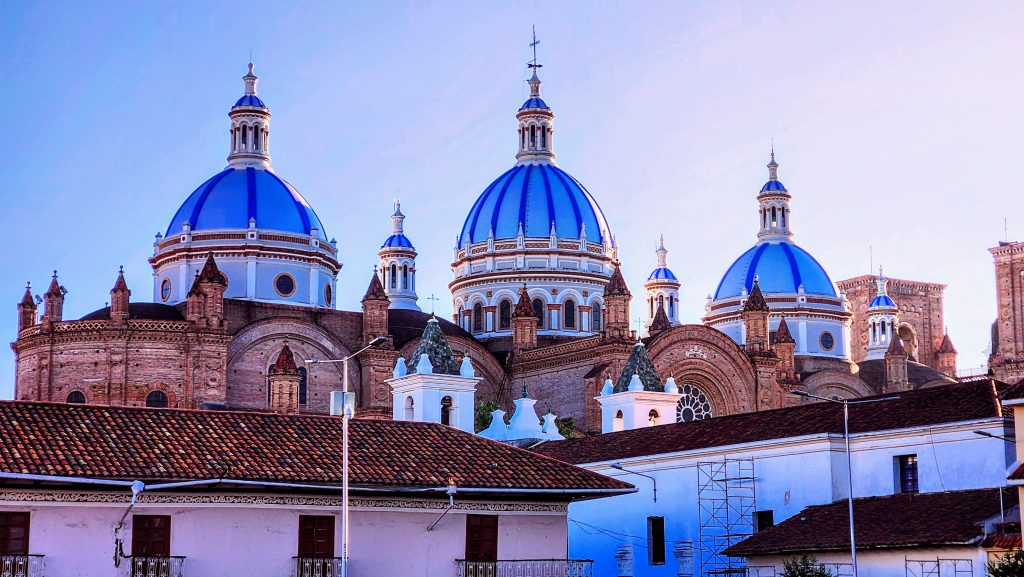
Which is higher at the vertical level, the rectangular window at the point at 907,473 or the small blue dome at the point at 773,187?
the small blue dome at the point at 773,187

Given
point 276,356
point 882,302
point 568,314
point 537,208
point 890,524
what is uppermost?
point 537,208

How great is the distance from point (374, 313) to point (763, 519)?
91.6 feet

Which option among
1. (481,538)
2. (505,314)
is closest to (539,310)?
(505,314)

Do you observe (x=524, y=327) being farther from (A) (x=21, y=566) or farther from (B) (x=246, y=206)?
(A) (x=21, y=566)

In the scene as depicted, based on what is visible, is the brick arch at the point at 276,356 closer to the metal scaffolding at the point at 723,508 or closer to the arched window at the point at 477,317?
the arched window at the point at 477,317

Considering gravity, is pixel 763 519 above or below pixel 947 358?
below

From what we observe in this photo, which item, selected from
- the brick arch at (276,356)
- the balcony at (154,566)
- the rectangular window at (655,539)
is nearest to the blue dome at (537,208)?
the brick arch at (276,356)

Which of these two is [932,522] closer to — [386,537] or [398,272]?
[386,537]

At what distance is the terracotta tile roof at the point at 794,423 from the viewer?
3909 cm

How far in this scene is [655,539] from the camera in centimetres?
4578

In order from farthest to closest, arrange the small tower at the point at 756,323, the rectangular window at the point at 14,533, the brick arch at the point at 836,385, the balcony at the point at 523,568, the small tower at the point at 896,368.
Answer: the small tower at the point at 896,368, the brick arch at the point at 836,385, the small tower at the point at 756,323, the balcony at the point at 523,568, the rectangular window at the point at 14,533

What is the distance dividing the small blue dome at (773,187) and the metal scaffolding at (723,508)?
1972 inches

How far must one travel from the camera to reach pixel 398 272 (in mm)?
85125

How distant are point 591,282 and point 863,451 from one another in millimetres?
40538
